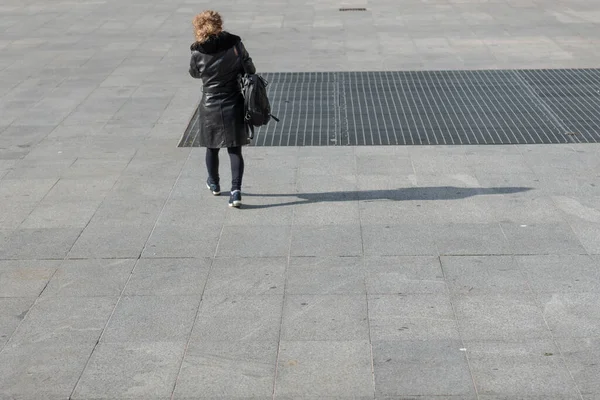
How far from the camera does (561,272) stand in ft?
22.2

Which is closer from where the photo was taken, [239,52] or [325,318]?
[325,318]

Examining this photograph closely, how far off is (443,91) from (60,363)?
25.2 ft

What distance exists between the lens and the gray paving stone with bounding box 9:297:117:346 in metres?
5.98

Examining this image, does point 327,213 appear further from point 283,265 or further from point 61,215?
point 61,215

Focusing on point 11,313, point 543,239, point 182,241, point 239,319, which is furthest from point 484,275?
point 11,313

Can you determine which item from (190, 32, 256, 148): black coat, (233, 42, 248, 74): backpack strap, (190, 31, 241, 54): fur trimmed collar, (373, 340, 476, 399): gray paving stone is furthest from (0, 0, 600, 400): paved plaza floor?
(190, 31, 241, 54): fur trimmed collar

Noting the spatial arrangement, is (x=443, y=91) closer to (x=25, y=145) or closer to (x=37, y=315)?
(x=25, y=145)

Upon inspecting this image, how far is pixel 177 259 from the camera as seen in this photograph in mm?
7141

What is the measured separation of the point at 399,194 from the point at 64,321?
341 centimetres

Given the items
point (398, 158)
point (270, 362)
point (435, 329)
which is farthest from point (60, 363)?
point (398, 158)

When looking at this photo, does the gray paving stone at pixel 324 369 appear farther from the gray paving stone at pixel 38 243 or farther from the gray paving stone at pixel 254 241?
the gray paving stone at pixel 38 243

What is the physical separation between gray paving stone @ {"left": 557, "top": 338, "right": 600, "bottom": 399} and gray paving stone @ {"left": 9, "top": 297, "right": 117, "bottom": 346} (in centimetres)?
288

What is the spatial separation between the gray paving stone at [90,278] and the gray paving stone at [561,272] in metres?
2.90

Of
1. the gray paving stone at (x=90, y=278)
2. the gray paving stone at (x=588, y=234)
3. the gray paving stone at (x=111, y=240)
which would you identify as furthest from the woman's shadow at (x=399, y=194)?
the gray paving stone at (x=90, y=278)
